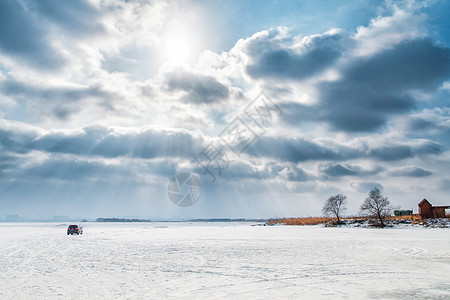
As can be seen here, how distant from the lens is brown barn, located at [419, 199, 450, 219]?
85.8m

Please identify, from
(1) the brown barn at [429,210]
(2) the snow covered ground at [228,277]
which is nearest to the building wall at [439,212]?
(1) the brown barn at [429,210]

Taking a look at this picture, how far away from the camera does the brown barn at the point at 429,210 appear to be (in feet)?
282

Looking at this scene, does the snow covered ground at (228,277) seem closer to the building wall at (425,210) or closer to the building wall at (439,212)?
the building wall at (439,212)

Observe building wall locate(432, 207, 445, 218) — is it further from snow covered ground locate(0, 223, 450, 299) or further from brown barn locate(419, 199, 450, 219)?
snow covered ground locate(0, 223, 450, 299)

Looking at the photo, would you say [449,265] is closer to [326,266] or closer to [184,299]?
[326,266]

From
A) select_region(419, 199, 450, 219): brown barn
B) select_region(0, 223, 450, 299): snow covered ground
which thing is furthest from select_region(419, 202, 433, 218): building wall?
select_region(0, 223, 450, 299): snow covered ground

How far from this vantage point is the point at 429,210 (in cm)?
8900

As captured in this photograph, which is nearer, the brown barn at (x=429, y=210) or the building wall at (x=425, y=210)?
the brown barn at (x=429, y=210)

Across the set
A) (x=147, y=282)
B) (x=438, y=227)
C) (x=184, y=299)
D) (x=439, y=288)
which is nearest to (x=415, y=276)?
(x=439, y=288)

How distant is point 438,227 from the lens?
71.2 metres

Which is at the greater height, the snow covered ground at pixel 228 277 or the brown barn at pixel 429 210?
the brown barn at pixel 429 210

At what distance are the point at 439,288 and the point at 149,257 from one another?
17165 millimetres

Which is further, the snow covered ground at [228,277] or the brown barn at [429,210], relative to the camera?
the brown barn at [429,210]

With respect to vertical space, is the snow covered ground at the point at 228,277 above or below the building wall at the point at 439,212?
below
